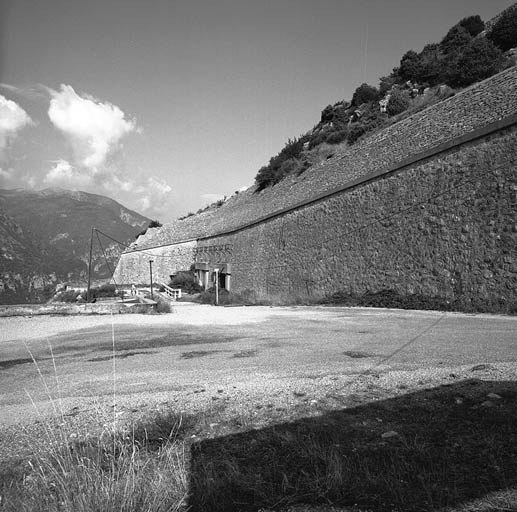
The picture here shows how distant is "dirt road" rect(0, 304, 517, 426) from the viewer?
3.70m

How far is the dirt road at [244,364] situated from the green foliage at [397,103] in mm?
22890

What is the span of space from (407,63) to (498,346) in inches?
1324

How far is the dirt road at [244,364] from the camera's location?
370cm

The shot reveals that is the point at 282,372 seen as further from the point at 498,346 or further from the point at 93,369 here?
the point at 498,346

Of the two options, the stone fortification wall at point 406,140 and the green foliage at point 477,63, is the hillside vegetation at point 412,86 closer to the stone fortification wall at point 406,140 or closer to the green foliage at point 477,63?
the green foliage at point 477,63

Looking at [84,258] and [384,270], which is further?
[84,258]

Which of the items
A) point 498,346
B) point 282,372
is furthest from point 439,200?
point 282,372

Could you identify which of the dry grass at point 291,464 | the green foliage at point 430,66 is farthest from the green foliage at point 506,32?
the dry grass at point 291,464

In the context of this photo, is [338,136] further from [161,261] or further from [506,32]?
[161,261]

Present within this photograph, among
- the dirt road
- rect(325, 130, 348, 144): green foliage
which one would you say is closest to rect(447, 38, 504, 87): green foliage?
rect(325, 130, 348, 144): green foliage

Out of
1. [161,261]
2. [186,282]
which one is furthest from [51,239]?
[186,282]

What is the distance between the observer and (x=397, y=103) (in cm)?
2780

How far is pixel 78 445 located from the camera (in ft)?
8.76

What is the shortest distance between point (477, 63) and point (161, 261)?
30968 millimetres
